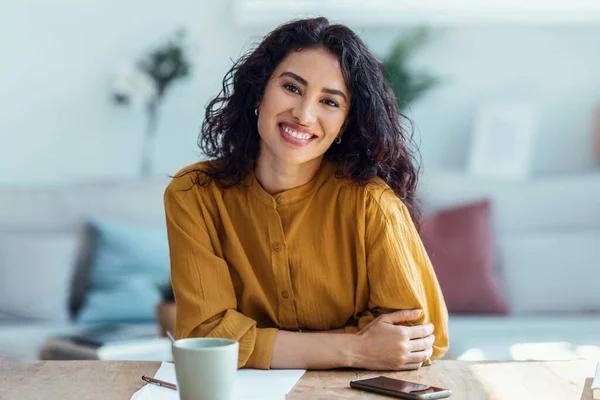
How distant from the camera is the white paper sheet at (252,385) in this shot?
1.08 m

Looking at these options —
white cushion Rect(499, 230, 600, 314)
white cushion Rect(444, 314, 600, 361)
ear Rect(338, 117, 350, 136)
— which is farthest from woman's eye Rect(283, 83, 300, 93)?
white cushion Rect(499, 230, 600, 314)

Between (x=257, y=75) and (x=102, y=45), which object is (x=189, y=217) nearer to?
(x=257, y=75)

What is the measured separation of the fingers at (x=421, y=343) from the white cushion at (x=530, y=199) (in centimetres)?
183

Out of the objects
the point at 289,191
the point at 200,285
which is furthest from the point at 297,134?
the point at 200,285

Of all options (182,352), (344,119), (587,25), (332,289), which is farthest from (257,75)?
(587,25)

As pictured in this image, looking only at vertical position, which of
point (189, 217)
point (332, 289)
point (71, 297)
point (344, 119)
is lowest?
point (71, 297)

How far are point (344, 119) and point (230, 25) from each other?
7.20 ft

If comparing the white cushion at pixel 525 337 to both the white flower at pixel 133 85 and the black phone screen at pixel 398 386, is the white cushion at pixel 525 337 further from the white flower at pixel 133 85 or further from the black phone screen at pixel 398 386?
the white flower at pixel 133 85

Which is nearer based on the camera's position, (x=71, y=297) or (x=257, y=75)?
(x=257, y=75)

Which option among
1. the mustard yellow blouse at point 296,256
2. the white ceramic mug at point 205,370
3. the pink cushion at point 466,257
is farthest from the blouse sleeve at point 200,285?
the pink cushion at point 466,257

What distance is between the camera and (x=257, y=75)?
5.36ft

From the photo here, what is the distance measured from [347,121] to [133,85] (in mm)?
2120

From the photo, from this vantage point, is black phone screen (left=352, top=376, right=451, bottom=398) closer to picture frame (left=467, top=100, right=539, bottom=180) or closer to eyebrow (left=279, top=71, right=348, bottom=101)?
eyebrow (left=279, top=71, right=348, bottom=101)

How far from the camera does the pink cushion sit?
9.74 feet
